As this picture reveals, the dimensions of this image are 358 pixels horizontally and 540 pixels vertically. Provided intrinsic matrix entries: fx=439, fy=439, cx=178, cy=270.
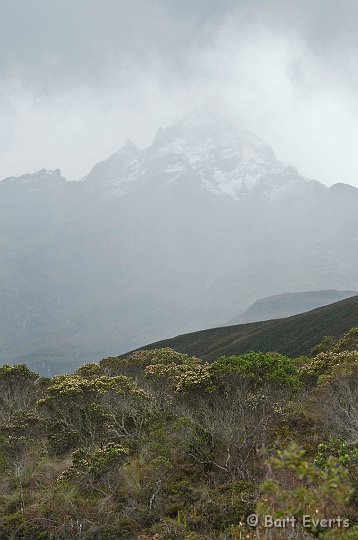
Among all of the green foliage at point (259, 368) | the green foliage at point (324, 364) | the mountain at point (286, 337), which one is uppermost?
the green foliage at point (259, 368)

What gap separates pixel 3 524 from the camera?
425 inches

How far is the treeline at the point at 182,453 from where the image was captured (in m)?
9.78

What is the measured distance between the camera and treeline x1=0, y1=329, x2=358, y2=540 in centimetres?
978

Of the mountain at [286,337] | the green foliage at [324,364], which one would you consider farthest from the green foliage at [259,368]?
the mountain at [286,337]

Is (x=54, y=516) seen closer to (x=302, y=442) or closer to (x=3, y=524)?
(x=3, y=524)

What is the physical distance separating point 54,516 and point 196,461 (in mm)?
4293

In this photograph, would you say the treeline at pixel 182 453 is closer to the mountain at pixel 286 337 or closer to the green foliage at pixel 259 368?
the green foliage at pixel 259 368

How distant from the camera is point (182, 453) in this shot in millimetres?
13664
